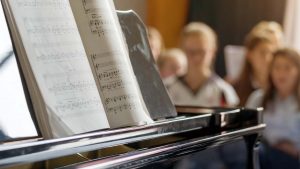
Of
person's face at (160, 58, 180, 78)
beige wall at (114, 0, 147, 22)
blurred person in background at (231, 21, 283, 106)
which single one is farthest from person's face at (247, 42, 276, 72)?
beige wall at (114, 0, 147, 22)

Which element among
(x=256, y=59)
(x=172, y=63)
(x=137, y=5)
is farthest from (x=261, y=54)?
(x=137, y=5)

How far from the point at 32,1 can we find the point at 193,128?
45 cm

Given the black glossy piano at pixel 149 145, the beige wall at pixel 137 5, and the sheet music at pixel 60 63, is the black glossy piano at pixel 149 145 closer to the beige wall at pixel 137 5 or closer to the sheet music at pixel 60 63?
the sheet music at pixel 60 63

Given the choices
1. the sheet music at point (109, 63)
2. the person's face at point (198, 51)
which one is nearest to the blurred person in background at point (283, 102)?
the person's face at point (198, 51)

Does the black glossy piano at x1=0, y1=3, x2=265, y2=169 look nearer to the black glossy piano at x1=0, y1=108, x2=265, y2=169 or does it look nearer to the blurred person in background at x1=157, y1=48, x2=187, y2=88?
the black glossy piano at x1=0, y1=108, x2=265, y2=169

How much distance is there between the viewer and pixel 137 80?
3.73 ft

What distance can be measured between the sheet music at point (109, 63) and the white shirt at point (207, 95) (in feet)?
5.82

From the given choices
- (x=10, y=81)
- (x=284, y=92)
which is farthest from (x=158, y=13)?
(x=10, y=81)

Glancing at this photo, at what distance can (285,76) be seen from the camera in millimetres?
2418

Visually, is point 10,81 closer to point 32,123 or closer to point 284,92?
point 32,123

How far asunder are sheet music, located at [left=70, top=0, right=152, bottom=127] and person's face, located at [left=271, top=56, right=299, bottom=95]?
1510 mm

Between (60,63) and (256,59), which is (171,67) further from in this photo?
(60,63)

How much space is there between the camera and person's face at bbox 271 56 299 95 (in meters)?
2.41

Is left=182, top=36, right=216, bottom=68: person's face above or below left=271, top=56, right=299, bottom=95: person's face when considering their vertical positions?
above
